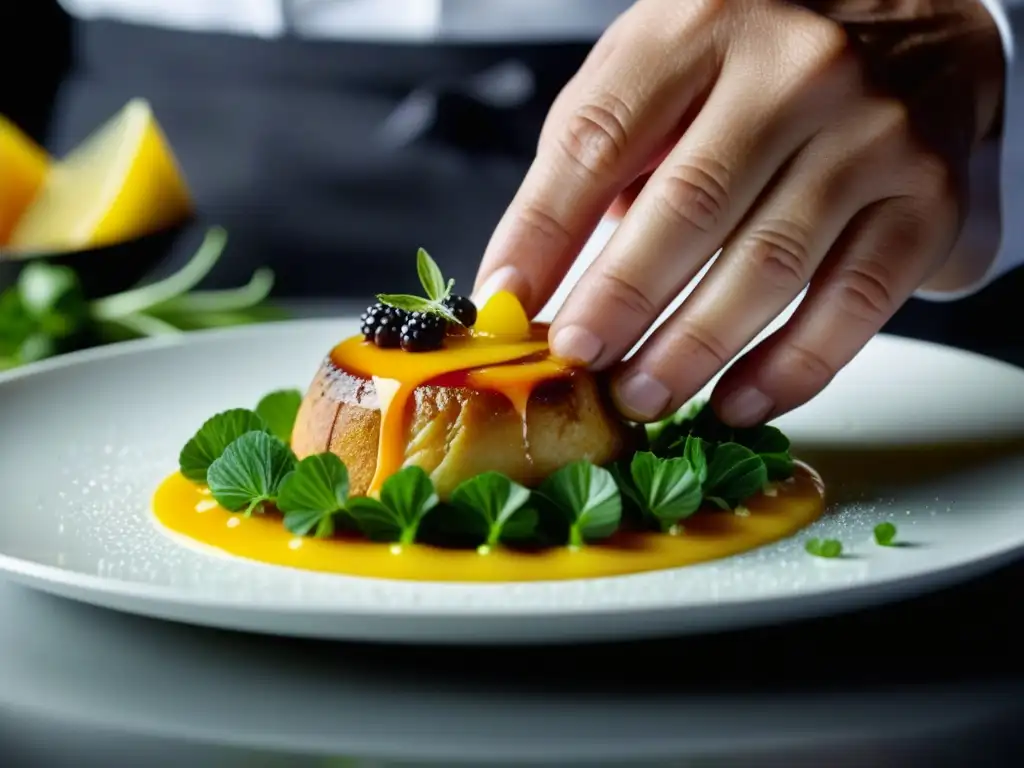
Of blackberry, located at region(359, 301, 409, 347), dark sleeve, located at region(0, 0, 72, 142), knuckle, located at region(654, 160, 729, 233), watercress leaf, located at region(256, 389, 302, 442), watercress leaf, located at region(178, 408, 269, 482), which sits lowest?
dark sleeve, located at region(0, 0, 72, 142)

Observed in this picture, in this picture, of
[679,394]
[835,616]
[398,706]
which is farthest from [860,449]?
[398,706]

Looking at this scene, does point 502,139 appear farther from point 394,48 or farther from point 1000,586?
point 1000,586

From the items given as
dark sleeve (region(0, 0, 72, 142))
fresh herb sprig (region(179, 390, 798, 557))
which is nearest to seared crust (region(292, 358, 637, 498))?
fresh herb sprig (region(179, 390, 798, 557))

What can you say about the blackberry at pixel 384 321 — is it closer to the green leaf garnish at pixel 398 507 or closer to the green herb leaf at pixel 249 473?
the green herb leaf at pixel 249 473

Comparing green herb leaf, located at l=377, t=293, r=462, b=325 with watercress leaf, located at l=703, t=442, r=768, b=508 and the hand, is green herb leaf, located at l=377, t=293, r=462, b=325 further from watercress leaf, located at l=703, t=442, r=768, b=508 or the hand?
watercress leaf, located at l=703, t=442, r=768, b=508

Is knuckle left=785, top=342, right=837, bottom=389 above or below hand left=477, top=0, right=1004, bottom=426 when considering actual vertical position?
below

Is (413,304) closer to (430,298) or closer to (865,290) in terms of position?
(430,298)

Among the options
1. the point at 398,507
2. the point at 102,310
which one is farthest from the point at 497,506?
the point at 102,310
